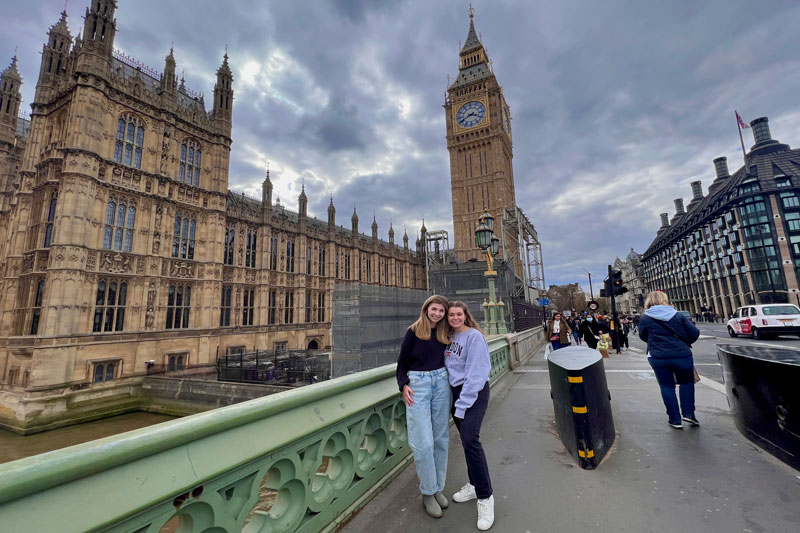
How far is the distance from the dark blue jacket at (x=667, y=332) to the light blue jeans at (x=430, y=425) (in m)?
3.13

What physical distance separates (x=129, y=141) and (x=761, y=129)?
9253 cm

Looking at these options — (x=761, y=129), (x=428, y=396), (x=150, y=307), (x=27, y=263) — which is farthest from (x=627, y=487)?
(x=761, y=129)

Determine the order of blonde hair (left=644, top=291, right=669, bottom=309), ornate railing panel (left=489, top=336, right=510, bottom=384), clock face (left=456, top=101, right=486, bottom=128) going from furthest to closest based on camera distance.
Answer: clock face (left=456, top=101, right=486, bottom=128) < ornate railing panel (left=489, top=336, right=510, bottom=384) < blonde hair (left=644, top=291, right=669, bottom=309)

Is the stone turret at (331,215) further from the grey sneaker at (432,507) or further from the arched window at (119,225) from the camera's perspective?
the grey sneaker at (432,507)

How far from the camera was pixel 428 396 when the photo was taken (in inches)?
112

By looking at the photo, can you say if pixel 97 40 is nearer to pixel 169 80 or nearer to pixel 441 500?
pixel 169 80

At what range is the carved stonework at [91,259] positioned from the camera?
18.0 m

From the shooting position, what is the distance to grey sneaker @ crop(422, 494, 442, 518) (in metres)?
2.63

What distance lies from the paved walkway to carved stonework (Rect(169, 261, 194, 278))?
914 inches

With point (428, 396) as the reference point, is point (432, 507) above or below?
below

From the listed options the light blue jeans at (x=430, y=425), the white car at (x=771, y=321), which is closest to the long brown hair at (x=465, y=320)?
the light blue jeans at (x=430, y=425)

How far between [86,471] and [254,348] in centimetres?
2697

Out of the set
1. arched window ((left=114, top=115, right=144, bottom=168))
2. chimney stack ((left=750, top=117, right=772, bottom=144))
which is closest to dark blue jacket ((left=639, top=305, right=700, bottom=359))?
arched window ((left=114, top=115, right=144, bottom=168))

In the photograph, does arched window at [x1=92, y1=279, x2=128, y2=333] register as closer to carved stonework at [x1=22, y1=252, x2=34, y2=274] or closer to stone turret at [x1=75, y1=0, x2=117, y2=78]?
carved stonework at [x1=22, y1=252, x2=34, y2=274]
